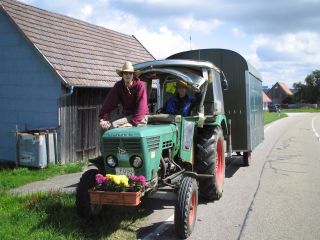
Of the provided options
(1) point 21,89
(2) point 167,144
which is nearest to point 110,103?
(2) point 167,144

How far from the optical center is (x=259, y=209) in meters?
7.59

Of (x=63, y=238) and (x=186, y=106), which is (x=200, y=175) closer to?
(x=186, y=106)

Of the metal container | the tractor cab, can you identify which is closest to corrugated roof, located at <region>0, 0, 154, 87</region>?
the metal container

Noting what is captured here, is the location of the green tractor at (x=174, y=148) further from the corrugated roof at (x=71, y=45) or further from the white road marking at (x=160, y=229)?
the corrugated roof at (x=71, y=45)

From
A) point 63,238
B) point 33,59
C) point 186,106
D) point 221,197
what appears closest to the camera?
point 63,238

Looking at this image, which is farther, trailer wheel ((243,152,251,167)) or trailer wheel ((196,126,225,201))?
trailer wheel ((243,152,251,167))

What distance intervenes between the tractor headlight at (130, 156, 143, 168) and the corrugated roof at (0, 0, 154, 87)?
26.4ft

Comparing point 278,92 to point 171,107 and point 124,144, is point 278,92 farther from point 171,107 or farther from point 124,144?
point 124,144

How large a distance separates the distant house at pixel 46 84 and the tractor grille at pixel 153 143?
7771 mm

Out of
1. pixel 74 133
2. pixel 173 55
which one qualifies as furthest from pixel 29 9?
pixel 173 55

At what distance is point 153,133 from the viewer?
20.1ft

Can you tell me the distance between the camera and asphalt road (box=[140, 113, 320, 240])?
634 centimetres

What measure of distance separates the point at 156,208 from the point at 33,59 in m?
8.30

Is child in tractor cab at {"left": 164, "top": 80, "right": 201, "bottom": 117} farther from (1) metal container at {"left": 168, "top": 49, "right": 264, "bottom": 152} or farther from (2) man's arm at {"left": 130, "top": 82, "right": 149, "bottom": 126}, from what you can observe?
(1) metal container at {"left": 168, "top": 49, "right": 264, "bottom": 152}
